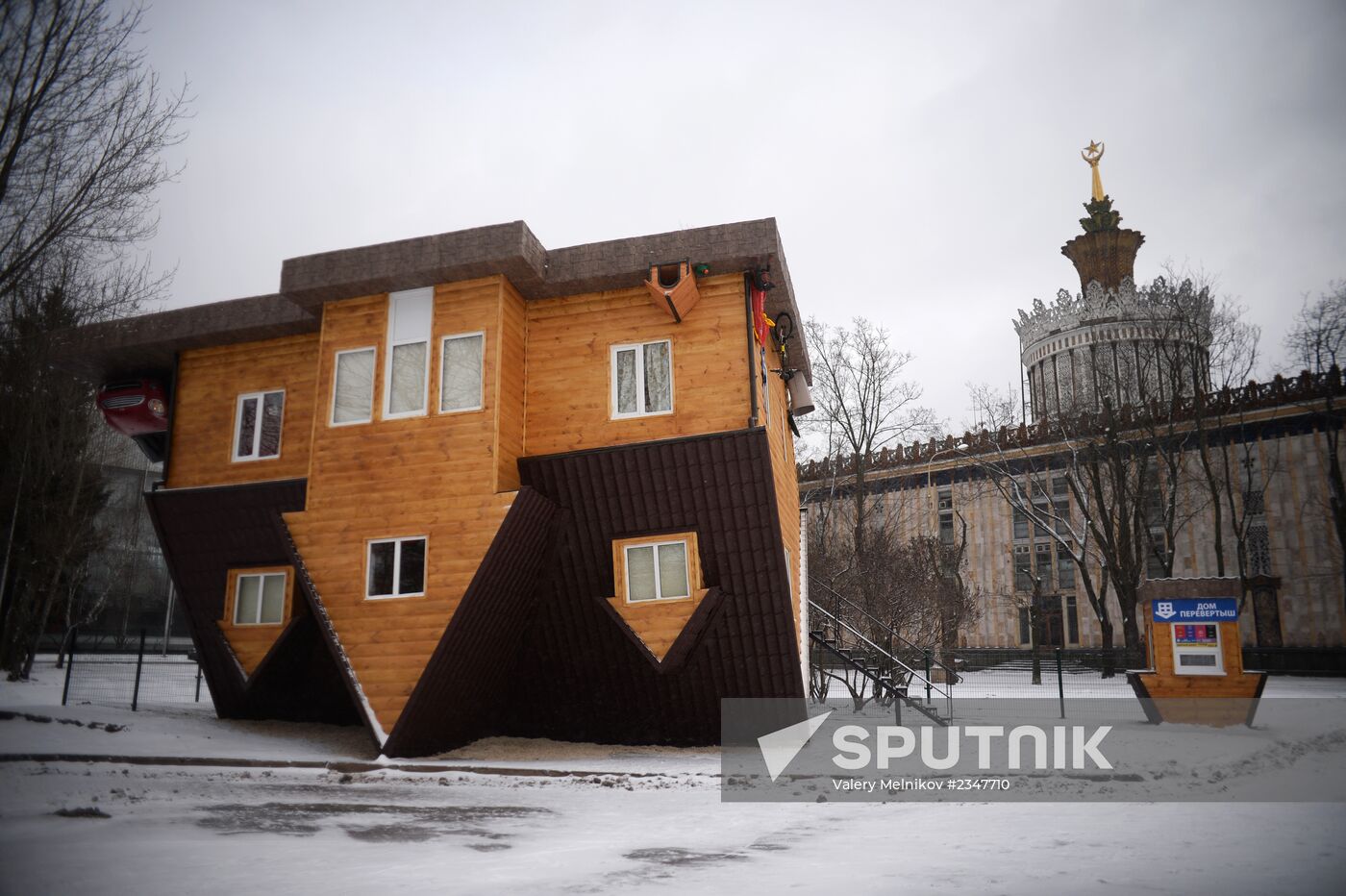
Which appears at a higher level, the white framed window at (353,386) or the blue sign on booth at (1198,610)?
the white framed window at (353,386)

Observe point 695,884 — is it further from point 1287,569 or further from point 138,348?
point 1287,569

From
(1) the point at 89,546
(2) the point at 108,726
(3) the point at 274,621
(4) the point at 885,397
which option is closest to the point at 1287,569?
(4) the point at 885,397

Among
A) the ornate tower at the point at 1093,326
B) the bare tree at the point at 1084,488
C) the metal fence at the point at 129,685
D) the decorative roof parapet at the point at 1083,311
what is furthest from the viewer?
the decorative roof parapet at the point at 1083,311

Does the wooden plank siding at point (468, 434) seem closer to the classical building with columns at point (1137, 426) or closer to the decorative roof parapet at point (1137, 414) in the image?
the decorative roof parapet at point (1137, 414)

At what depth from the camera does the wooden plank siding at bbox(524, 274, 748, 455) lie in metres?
12.7

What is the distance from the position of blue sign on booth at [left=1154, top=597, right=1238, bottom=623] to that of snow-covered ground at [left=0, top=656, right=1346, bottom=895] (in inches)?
187

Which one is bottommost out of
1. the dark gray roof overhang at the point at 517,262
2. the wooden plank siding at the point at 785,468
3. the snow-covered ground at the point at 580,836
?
the snow-covered ground at the point at 580,836

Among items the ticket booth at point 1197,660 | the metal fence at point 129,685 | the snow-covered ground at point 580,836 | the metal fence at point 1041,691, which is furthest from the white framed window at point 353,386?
the ticket booth at point 1197,660

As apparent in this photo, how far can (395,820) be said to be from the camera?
7.86m

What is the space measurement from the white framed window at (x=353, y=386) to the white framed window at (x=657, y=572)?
481 centimetres

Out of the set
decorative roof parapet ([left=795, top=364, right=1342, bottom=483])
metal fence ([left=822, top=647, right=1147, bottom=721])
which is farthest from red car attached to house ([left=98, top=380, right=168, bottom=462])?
decorative roof parapet ([left=795, top=364, right=1342, bottom=483])

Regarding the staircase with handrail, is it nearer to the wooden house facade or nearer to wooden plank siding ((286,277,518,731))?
the wooden house facade

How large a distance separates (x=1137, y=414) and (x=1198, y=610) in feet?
57.9

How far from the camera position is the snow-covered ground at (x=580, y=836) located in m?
5.50
